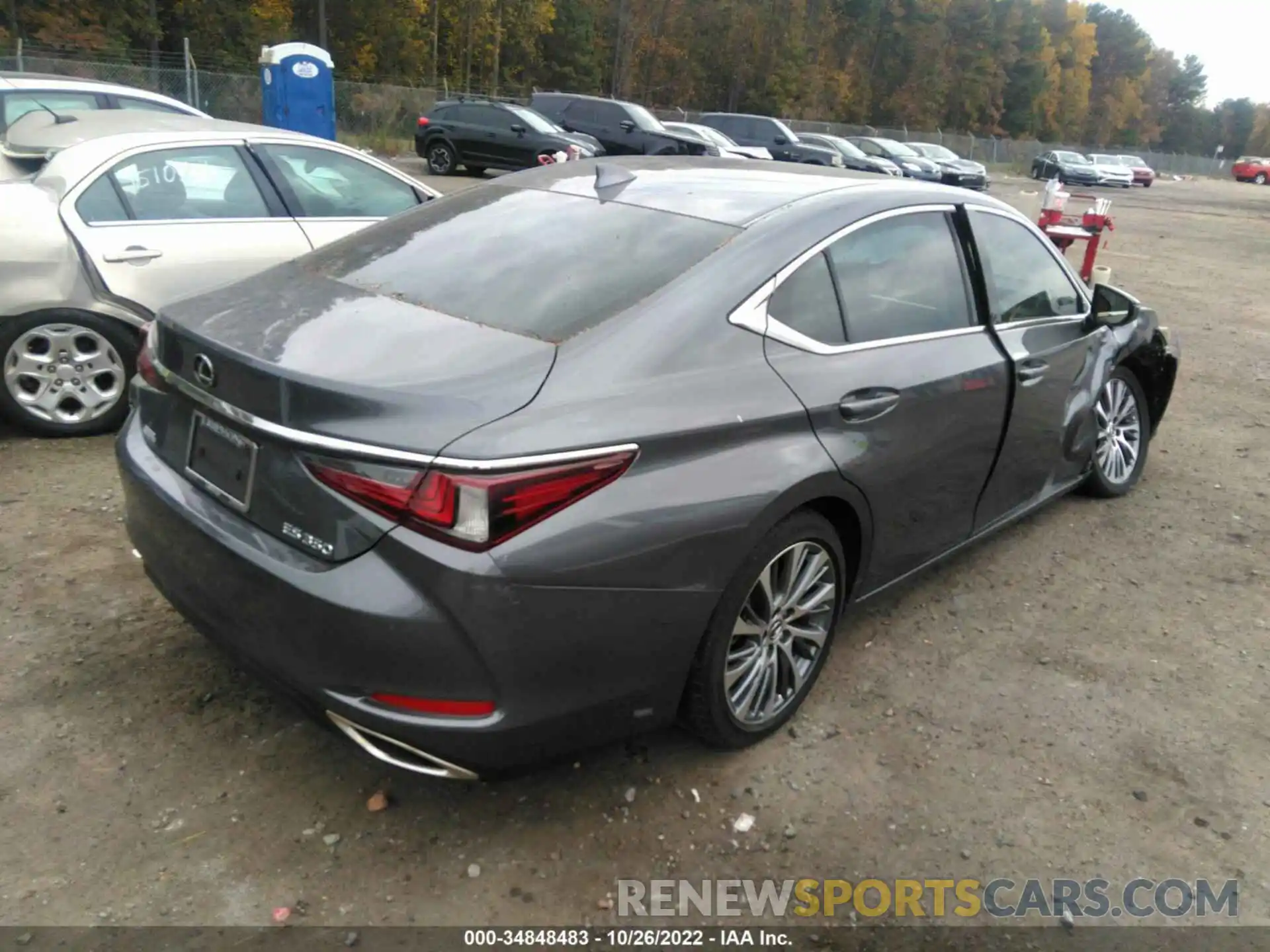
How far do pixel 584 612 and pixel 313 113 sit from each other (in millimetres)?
15222

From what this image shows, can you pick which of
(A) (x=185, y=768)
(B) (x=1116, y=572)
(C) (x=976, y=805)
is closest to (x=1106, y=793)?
(C) (x=976, y=805)

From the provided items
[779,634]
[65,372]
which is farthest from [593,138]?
[779,634]

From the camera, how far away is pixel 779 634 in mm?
3002

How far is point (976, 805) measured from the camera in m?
2.90

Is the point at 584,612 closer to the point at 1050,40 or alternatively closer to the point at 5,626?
the point at 5,626

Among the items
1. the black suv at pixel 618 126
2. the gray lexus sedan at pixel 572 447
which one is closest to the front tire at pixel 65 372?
the gray lexus sedan at pixel 572 447

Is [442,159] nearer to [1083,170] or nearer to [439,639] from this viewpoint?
[439,639]

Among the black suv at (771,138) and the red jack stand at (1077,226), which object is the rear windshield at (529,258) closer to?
the red jack stand at (1077,226)

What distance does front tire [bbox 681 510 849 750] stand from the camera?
2707 millimetres

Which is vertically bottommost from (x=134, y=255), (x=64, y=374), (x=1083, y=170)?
(x=64, y=374)

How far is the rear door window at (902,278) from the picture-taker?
10.3 feet

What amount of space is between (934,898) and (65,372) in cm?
465

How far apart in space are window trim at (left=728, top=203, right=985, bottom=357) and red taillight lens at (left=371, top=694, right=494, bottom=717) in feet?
3.97

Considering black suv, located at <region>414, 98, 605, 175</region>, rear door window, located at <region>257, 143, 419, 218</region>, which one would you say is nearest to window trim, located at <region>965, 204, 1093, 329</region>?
rear door window, located at <region>257, 143, 419, 218</region>
